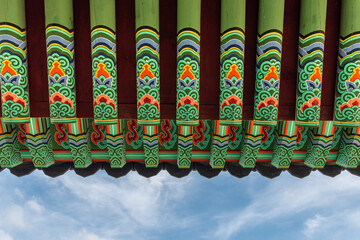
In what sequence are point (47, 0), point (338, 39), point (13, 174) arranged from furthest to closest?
point (13, 174), point (338, 39), point (47, 0)

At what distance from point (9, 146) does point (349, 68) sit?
458 cm

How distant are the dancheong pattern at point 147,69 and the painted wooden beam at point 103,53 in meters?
0.30

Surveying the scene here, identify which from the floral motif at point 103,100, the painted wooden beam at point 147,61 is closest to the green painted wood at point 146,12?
the painted wooden beam at point 147,61

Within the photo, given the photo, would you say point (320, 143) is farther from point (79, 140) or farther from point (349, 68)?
point (79, 140)

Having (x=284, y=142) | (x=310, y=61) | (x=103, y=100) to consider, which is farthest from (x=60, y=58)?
(x=284, y=142)

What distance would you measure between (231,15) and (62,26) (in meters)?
1.91

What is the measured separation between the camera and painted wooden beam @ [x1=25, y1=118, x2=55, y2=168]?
14.5 ft

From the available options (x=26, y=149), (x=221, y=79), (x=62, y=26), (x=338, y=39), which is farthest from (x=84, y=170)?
(x=338, y=39)

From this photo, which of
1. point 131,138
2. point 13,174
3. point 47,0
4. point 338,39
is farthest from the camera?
point 13,174

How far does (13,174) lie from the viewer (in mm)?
5250

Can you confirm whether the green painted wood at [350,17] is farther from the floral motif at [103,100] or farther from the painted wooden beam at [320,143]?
the floral motif at [103,100]

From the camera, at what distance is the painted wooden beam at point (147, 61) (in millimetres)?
3658

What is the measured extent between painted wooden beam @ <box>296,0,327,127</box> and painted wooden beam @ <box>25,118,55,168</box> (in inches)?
133

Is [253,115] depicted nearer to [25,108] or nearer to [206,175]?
[206,175]
